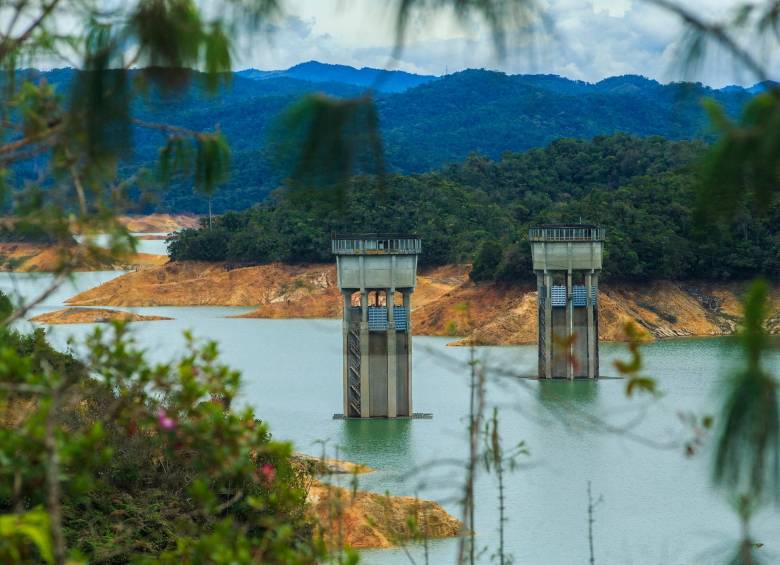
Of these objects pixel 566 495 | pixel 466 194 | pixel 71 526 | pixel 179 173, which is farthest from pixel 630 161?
pixel 179 173

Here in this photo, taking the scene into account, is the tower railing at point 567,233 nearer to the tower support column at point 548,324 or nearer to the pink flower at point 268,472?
the tower support column at point 548,324

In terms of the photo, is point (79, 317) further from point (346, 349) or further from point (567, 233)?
point (346, 349)

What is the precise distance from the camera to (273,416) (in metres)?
28.3

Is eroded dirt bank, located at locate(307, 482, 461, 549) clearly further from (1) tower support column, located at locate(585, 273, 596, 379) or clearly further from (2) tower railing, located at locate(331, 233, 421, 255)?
(1) tower support column, located at locate(585, 273, 596, 379)

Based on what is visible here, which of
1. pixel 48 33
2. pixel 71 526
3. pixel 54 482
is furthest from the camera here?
pixel 71 526

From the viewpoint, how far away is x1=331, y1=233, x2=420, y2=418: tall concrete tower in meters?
27.2

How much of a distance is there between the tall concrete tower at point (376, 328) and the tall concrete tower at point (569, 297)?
7586 mm

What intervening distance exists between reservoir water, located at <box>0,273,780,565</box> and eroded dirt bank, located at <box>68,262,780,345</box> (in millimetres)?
5053

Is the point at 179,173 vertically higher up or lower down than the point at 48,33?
lower down

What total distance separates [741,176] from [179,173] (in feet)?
10.3

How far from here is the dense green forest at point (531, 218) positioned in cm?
4966

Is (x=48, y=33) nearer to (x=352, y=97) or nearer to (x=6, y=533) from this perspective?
(x=352, y=97)

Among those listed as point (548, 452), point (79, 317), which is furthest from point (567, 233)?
point (79, 317)

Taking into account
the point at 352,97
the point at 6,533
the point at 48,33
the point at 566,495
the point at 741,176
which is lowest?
the point at 566,495
